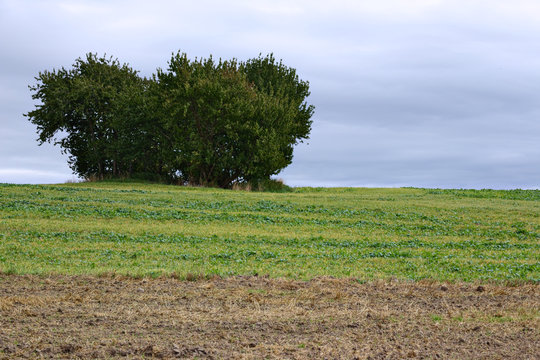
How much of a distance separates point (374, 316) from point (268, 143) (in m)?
32.9

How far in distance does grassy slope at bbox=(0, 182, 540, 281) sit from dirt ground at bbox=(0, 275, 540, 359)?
1.45 meters

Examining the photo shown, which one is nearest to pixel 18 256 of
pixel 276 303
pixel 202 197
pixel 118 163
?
pixel 276 303

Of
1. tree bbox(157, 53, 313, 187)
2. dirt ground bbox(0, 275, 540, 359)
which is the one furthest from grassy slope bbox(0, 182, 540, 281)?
tree bbox(157, 53, 313, 187)

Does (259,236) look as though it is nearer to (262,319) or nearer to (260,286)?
(260,286)

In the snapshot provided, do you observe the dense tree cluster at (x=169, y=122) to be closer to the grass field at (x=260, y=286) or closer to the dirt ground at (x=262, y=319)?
the grass field at (x=260, y=286)

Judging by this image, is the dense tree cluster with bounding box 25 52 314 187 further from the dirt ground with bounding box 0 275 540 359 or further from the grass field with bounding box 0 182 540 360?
the dirt ground with bounding box 0 275 540 359

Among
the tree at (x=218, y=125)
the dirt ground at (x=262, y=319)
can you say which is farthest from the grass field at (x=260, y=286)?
the tree at (x=218, y=125)

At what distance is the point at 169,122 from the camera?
138 feet

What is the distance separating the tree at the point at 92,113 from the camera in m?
45.6

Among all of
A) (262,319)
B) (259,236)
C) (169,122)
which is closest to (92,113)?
(169,122)

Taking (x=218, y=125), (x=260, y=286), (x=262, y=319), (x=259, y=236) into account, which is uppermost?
(x=218, y=125)

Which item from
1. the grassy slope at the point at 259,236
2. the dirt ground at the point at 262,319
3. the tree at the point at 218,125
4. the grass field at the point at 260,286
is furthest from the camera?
the tree at the point at 218,125

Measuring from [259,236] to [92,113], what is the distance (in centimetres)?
3409

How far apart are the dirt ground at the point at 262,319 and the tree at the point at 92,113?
34.7 m
